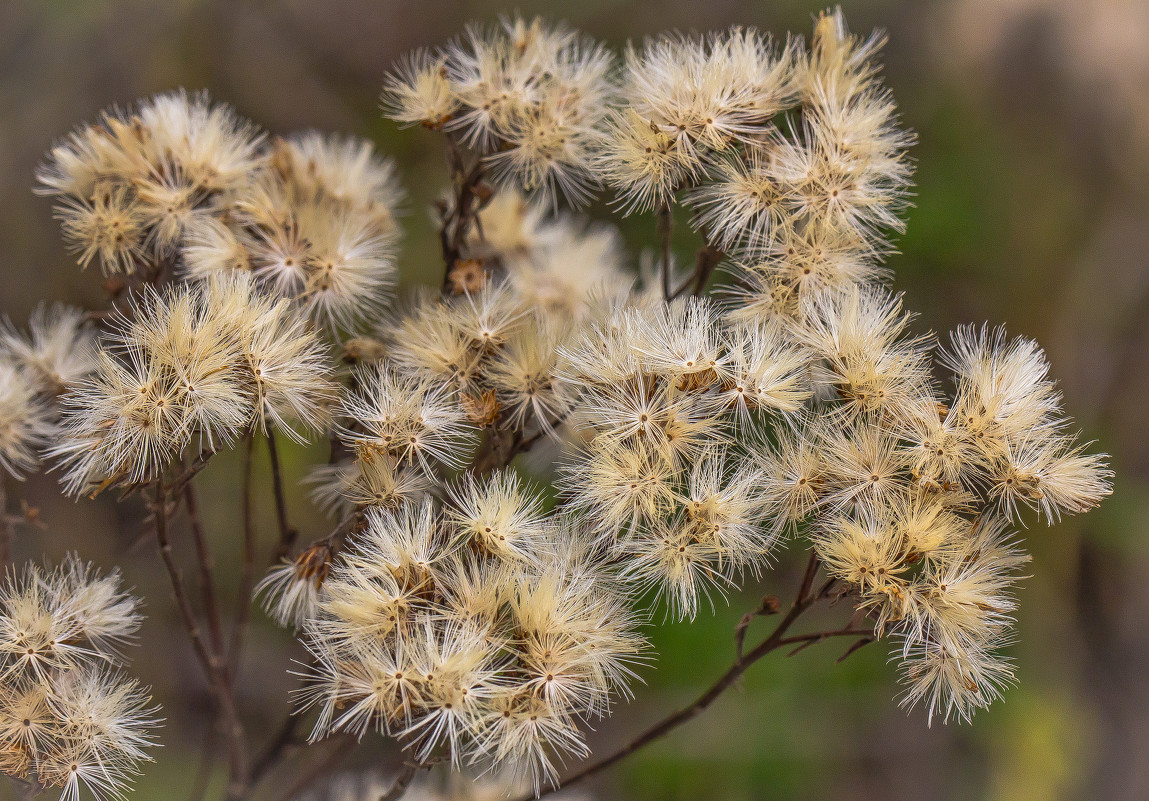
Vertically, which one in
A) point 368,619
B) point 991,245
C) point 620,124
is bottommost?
point 368,619

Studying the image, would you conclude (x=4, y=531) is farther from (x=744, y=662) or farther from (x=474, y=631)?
(x=744, y=662)

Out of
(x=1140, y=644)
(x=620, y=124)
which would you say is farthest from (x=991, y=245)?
(x=620, y=124)

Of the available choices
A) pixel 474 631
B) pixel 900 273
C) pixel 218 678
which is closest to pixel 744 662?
pixel 474 631

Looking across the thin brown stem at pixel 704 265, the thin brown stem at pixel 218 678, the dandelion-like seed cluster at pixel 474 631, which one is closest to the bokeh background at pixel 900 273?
the thin brown stem at pixel 218 678

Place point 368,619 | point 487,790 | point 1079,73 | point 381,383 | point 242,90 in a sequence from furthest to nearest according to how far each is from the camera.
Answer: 1. point 1079,73
2. point 242,90
3. point 487,790
4. point 381,383
5. point 368,619

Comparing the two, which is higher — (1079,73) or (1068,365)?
(1079,73)

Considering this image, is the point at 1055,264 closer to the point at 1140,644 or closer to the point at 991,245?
the point at 991,245
